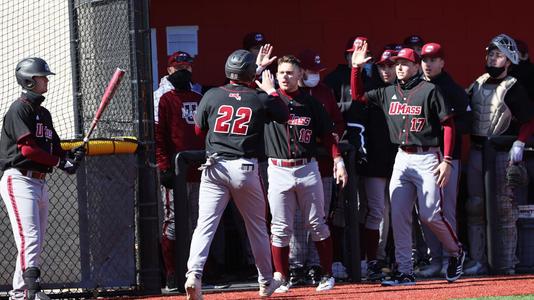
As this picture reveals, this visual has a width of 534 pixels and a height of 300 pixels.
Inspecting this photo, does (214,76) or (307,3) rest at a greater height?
(307,3)

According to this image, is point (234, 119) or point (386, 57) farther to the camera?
point (386, 57)

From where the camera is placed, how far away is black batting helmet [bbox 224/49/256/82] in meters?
7.81

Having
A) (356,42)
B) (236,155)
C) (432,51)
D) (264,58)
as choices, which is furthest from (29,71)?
(432,51)

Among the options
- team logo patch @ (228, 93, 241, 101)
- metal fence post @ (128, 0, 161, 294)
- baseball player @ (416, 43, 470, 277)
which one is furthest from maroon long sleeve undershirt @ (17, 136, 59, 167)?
baseball player @ (416, 43, 470, 277)

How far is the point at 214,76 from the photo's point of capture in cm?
1088

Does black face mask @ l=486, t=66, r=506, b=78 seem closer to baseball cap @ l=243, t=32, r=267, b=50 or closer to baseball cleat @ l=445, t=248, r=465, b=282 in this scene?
baseball cleat @ l=445, t=248, r=465, b=282

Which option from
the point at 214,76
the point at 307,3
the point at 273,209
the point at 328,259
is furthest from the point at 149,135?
the point at 307,3

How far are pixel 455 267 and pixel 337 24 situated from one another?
3274mm

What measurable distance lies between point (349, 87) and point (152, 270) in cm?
228

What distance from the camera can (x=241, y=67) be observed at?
782cm

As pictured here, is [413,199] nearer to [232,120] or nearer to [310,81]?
[310,81]

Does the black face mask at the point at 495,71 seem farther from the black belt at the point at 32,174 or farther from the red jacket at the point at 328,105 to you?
the black belt at the point at 32,174

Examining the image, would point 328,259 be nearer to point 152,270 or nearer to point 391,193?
point 391,193

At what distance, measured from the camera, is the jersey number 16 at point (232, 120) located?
772cm
